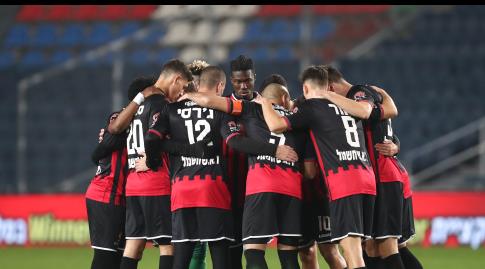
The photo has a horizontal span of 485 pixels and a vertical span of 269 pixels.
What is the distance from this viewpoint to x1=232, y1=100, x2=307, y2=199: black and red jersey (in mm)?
7434

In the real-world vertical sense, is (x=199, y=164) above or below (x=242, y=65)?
below

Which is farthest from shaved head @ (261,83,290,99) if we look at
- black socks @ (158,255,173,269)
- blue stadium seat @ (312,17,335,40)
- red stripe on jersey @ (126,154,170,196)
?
blue stadium seat @ (312,17,335,40)

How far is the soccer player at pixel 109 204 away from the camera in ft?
26.1

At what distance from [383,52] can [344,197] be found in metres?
14.4

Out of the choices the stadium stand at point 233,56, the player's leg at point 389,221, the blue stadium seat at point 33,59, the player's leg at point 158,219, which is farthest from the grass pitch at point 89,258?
the blue stadium seat at point 33,59

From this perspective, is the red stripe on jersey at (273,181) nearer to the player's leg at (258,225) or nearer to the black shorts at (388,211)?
the player's leg at (258,225)

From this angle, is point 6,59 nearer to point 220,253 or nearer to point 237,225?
point 237,225

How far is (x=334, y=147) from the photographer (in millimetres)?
7316

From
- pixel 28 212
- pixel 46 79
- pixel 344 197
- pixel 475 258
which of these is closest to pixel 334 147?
pixel 344 197

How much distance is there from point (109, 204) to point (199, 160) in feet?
3.27

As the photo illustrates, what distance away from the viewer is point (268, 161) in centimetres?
750

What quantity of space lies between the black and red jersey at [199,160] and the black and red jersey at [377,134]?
112cm

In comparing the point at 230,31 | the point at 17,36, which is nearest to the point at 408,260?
the point at 230,31

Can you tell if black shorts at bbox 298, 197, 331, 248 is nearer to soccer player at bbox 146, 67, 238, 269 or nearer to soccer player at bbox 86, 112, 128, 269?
soccer player at bbox 146, 67, 238, 269
